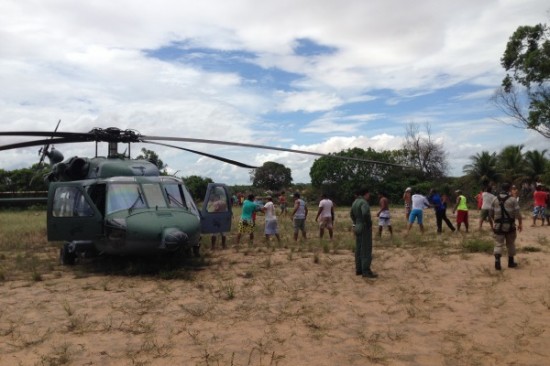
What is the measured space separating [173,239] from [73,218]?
213 centimetres

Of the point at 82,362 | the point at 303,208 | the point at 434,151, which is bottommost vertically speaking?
the point at 82,362

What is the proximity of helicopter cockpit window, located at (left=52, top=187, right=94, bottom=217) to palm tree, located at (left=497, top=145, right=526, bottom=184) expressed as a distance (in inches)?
1167

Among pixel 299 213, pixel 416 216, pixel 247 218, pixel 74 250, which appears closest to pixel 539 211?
pixel 416 216

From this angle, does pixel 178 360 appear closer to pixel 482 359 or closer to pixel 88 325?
pixel 88 325

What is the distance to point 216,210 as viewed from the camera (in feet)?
32.2

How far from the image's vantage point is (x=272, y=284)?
743cm

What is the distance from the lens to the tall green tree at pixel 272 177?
211ft

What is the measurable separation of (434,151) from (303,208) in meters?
35.7

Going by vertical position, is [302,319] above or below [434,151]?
below

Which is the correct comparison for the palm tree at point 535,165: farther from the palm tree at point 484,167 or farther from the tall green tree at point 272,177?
the tall green tree at point 272,177

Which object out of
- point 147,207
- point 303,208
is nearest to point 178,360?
point 147,207

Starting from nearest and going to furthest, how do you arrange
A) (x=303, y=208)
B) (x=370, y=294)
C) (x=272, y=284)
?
(x=370, y=294)
(x=272, y=284)
(x=303, y=208)

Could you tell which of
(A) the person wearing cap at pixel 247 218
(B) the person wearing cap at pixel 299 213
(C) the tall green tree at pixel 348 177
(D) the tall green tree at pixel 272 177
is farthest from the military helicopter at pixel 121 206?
(D) the tall green tree at pixel 272 177

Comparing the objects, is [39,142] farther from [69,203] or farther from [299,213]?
[299,213]
